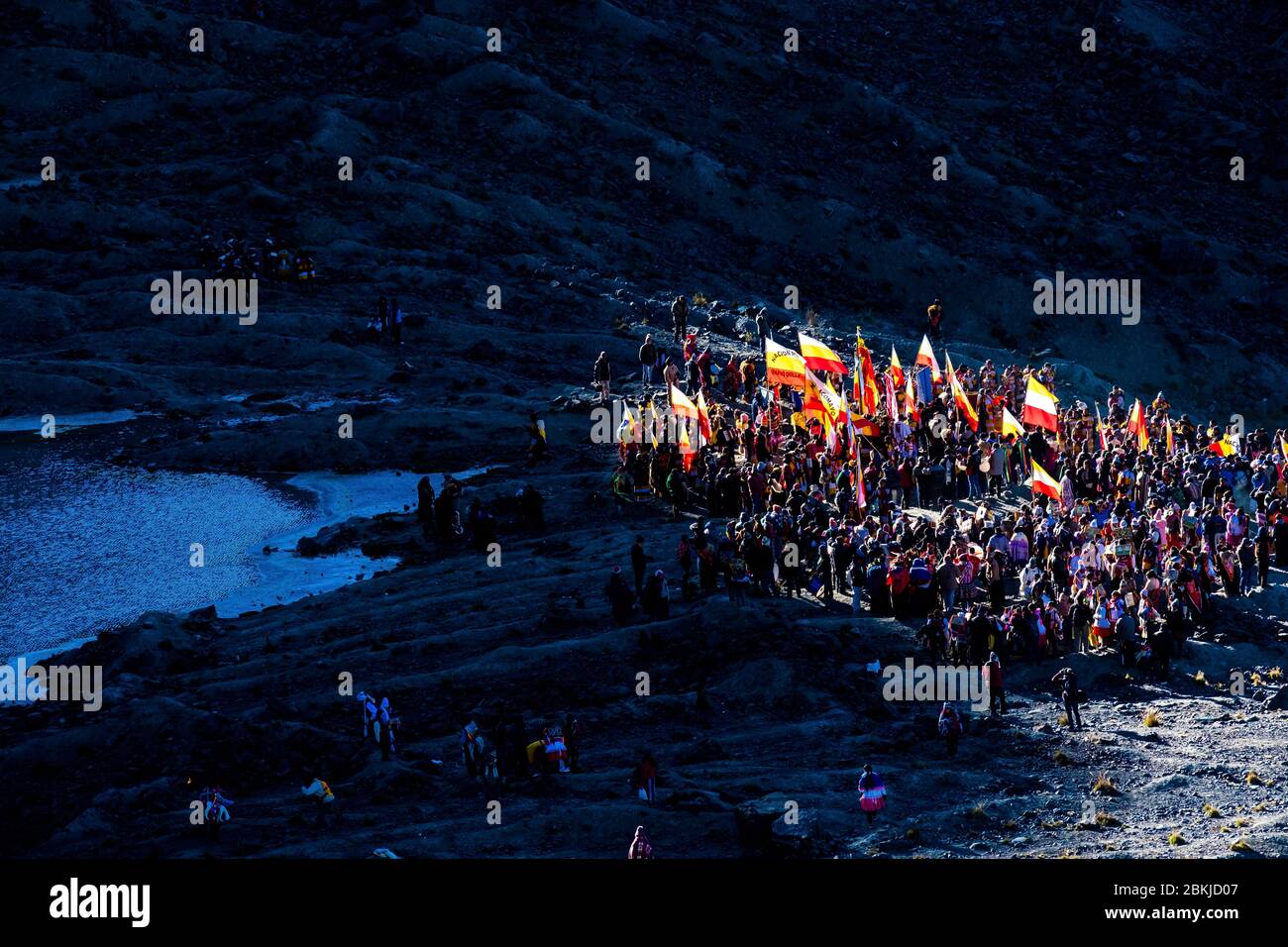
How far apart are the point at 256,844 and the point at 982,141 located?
192 ft

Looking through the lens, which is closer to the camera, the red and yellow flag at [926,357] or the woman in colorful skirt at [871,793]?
the woman in colorful skirt at [871,793]

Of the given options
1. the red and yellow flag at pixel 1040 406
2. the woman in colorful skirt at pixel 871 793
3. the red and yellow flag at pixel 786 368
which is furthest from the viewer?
the red and yellow flag at pixel 786 368

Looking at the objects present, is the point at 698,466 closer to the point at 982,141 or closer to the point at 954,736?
the point at 954,736

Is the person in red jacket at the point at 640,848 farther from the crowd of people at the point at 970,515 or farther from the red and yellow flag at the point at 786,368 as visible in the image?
the red and yellow flag at the point at 786,368

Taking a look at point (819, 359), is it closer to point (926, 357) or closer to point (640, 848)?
point (926, 357)

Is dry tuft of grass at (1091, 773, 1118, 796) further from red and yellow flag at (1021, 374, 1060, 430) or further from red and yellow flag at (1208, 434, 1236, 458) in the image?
red and yellow flag at (1208, 434, 1236, 458)

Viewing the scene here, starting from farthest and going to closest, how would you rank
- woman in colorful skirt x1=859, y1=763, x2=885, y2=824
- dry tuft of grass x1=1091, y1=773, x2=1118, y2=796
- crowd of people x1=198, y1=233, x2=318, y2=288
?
crowd of people x1=198, y1=233, x2=318, y2=288 < dry tuft of grass x1=1091, y1=773, x2=1118, y2=796 < woman in colorful skirt x1=859, y1=763, x2=885, y2=824

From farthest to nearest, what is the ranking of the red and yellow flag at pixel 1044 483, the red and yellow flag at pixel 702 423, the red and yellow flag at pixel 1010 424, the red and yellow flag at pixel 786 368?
the red and yellow flag at pixel 702 423 < the red and yellow flag at pixel 786 368 < the red and yellow flag at pixel 1010 424 < the red and yellow flag at pixel 1044 483

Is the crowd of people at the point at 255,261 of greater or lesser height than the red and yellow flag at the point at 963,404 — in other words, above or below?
above

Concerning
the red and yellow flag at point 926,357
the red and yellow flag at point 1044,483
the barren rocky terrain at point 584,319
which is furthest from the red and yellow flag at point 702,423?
the red and yellow flag at point 1044,483

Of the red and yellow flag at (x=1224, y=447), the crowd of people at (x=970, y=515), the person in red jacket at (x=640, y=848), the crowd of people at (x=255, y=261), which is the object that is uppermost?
the crowd of people at (x=255, y=261)

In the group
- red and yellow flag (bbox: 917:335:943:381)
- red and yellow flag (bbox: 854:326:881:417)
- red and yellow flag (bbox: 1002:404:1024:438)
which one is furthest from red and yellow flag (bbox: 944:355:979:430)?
red and yellow flag (bbox: 854:326:881:417)

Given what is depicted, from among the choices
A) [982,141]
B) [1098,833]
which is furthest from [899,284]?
[1098,833]

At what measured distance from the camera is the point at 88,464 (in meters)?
55.7
